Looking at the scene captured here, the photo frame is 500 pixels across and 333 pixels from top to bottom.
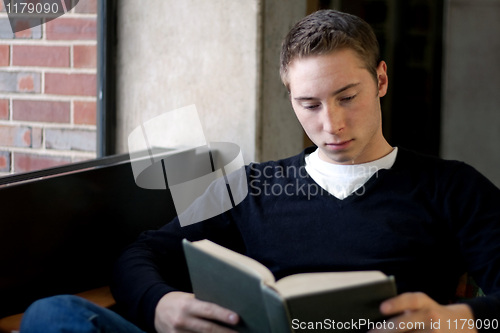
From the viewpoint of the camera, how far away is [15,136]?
1.84 metres

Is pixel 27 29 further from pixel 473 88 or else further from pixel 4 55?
pixel 473 88

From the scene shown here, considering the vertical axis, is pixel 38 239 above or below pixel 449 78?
below

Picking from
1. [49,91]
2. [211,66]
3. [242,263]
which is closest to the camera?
[242,263]

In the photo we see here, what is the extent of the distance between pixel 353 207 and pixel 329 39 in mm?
388

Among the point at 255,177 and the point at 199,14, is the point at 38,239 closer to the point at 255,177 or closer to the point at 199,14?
the point at 255,177

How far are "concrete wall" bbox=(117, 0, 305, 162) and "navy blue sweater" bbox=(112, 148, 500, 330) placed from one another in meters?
0.61

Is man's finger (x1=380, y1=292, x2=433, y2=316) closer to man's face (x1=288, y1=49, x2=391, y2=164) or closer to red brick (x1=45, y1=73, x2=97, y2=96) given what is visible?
man's face (x1=288, y1=49, x2=391, y2=164)

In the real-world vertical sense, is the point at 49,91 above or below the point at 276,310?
above

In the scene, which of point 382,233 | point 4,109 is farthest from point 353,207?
point 4,109

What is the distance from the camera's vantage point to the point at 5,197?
4.47 ft

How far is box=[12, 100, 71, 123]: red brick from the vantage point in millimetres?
1847

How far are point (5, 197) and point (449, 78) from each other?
3.40 m

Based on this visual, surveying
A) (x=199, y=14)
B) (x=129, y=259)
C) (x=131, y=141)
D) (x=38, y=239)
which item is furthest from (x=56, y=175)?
(x=199, y=14)

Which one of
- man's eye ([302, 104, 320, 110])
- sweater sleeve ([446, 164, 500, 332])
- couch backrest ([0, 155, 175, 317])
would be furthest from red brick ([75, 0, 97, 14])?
sweater sleeve ([446, 164, 500, 332])
